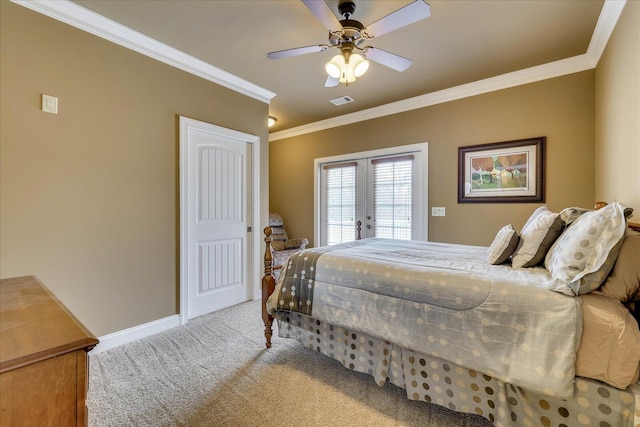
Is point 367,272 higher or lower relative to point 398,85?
lower

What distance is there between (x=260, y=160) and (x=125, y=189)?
5.25 ft

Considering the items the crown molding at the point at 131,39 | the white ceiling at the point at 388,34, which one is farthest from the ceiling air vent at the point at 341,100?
the crown molding at the point at 131,39

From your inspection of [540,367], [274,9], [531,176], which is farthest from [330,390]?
[531,176]

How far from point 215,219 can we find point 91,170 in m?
1.22

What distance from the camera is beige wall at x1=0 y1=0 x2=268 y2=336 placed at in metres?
1.97

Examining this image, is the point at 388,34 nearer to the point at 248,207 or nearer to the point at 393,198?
the point at 393,198

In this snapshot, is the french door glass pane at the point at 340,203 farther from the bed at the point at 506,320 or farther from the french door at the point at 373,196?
the bed at the point at 506,320

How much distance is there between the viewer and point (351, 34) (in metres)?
2.11

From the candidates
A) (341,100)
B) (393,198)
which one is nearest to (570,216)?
(393,198)

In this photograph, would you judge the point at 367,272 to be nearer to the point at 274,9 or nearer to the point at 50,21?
the point at 274,9

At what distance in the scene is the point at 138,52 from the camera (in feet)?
8.42

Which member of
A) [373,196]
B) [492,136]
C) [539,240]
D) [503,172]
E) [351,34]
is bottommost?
[539,240]

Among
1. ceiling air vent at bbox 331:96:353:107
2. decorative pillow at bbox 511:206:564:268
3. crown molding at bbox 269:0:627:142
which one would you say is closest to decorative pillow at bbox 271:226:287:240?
crown molding at bbox 269:0:627:142

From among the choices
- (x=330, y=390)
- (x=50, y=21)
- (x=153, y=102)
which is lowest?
(x=330, y=390)
